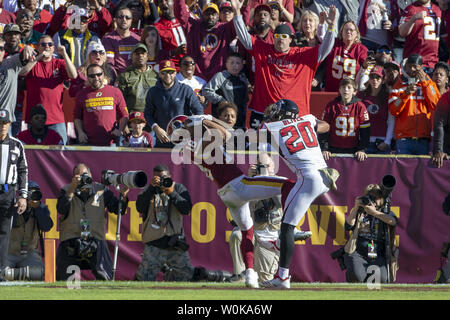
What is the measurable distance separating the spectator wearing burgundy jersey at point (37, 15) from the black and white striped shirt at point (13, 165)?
4.30 m

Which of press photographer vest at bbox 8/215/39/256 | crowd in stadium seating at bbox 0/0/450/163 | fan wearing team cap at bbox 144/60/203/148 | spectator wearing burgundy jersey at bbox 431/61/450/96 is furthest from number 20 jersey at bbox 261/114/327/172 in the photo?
spectator wearing burgundy jersey at bbox 431/61/450/96

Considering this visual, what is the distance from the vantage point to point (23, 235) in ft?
35.0

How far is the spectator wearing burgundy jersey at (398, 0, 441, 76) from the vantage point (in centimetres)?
1353

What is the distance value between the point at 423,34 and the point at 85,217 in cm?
621

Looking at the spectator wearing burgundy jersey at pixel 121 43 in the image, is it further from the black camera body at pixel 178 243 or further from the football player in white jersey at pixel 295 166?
the football player in white jersey at pixel 295 166

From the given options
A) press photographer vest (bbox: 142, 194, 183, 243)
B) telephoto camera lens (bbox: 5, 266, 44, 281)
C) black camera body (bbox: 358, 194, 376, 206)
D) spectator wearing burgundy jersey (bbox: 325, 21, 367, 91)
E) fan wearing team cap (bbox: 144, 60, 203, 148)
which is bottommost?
telephoto camera lens (bbox: 5, 266, 44, 281)

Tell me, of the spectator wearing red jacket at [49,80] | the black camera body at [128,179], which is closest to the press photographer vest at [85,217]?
the black camera body at [128,179]

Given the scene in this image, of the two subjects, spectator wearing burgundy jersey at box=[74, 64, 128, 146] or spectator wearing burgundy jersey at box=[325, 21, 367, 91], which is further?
spectator wearing burgundy jersey at box=[325, 21, 367, 91]

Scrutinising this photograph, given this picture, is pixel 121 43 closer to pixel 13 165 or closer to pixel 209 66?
pixel 209 66

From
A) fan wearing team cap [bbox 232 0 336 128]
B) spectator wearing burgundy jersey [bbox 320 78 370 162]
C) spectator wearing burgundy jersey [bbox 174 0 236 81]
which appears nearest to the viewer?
spectator wearing burgundy jersey [bbox 320 78 370 162]

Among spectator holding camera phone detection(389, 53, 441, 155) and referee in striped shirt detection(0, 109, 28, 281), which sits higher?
spectator holding camera phone detection(389, 53, 441, 155)

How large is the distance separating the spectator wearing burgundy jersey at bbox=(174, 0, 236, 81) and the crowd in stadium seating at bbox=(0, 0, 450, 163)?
0.05ft

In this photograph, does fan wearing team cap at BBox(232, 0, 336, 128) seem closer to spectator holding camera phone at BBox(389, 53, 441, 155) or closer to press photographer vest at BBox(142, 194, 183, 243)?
spectator holding camera phone at BBox(389, 53, 441, 155)
